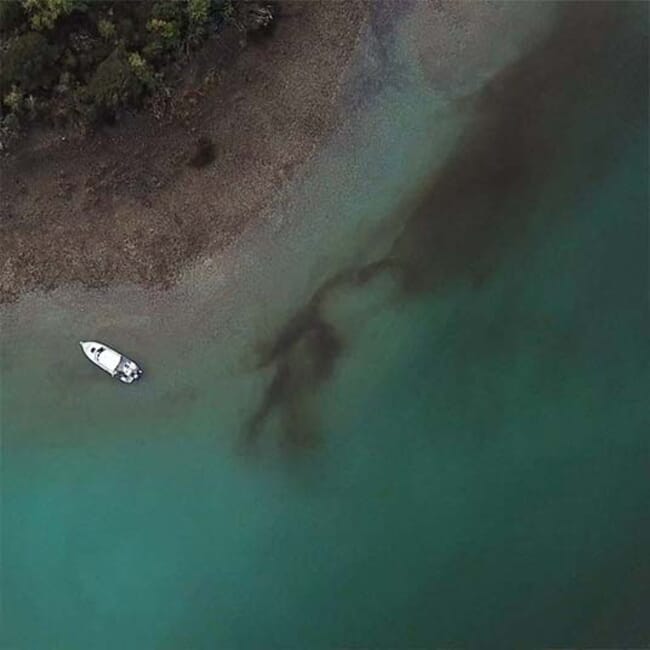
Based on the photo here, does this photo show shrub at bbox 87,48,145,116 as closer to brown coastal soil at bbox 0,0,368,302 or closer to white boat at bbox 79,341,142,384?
brown coastal soil at bbox 0,0,368,302

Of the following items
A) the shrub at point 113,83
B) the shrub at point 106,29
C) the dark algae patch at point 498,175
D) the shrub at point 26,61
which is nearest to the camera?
the shrub at point 26,61

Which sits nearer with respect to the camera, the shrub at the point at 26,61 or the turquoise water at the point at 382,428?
the shrub at the point at 26,61

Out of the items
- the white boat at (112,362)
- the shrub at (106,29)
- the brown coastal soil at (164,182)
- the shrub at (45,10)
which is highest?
the shrub at (106,29)

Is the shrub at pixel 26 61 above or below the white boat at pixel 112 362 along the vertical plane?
above

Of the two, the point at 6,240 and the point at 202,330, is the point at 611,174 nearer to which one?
the point at 202,330

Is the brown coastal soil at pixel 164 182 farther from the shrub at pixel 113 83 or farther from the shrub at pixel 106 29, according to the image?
the shrub at pixel 106 29

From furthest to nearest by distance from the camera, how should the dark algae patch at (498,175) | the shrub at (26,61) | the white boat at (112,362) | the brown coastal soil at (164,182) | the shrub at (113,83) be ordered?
1. the brown coastal soil at (164,182)
2. the dark algae patch at (498,175)
3. the white boat at (112,362)
4. the shrub at (113,83)
5. the shrub at (26,61)

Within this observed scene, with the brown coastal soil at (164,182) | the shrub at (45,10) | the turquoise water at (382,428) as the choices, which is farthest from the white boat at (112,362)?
the shrub at (45,10)
